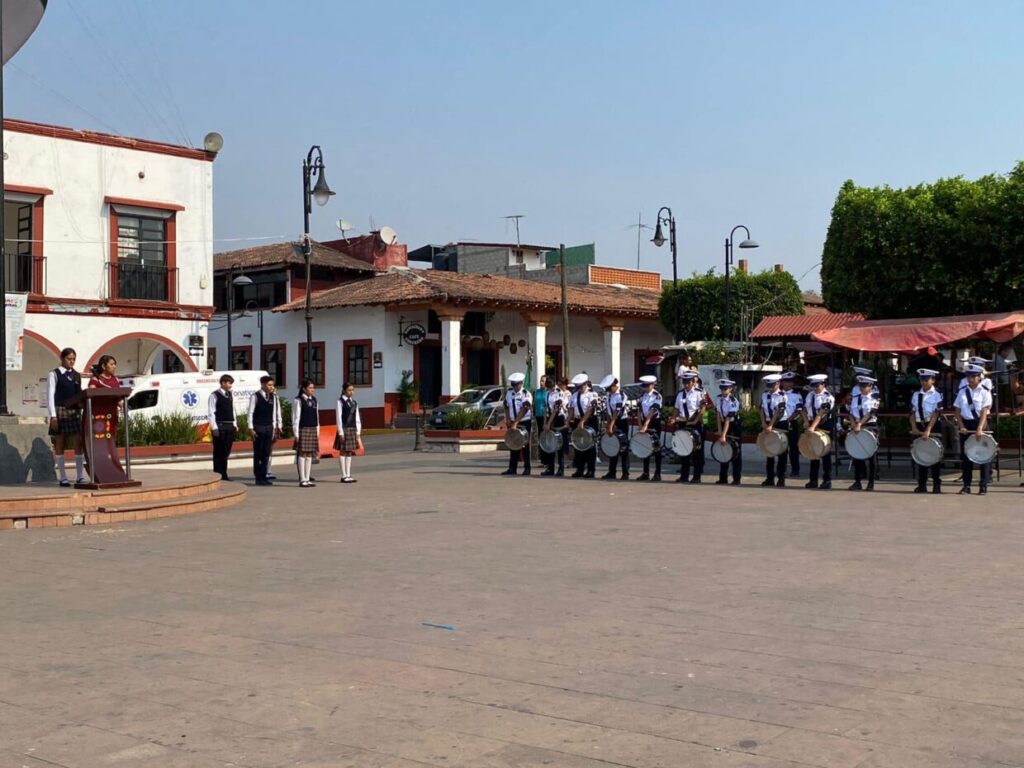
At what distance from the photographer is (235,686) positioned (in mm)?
6121

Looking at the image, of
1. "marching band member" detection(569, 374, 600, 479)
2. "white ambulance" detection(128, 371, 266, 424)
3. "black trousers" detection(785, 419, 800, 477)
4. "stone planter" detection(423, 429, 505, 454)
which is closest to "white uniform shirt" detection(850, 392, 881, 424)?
"black trousers" detection(785, 419, 800, 477)

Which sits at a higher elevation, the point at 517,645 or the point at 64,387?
the point at 64,387

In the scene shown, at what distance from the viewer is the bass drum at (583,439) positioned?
68.4 ft

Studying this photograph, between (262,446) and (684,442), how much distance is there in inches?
273

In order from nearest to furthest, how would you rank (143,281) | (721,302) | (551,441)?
(551,441), (143,281), (721,302)

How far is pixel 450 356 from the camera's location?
41.9 metres

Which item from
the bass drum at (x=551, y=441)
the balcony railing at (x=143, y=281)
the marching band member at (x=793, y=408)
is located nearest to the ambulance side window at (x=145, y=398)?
the balcony railing at (x=143, y=281)

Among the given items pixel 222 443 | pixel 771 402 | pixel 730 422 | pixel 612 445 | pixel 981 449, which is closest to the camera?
pixel 981 449

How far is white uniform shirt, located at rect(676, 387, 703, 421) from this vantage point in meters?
19.5

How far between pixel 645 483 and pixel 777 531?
732 cm

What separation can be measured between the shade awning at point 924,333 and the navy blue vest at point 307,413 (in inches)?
330

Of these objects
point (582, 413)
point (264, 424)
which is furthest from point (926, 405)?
point (264, 424)

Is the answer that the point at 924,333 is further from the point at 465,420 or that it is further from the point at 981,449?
the point at 465,420

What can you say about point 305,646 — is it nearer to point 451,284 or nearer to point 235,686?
point 235,686
